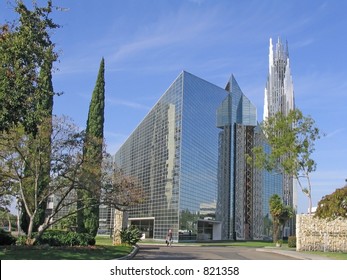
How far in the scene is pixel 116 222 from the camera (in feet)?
104

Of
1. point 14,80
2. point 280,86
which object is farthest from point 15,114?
point 280,86

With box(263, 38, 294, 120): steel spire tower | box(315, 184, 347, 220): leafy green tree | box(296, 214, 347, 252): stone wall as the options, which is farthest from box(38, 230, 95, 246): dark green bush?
box(263, 38, 294, 120): steel spire tower

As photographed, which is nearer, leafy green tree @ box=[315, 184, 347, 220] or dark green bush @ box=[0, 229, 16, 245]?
dark green bush @ box=[0, 229, 16, 245]

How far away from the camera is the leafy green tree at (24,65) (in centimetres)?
1385

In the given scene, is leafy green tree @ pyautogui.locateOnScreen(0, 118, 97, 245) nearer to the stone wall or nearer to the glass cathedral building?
the stone wall

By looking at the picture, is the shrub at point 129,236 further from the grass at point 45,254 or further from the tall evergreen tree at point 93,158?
the grass at point 45,254

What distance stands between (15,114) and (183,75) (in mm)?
45975

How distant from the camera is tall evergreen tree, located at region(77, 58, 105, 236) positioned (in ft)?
81.0

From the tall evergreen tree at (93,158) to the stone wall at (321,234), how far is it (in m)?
15.6

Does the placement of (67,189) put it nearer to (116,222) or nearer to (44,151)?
(44,151)

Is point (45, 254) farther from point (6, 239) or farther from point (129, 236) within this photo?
point (129, 236)

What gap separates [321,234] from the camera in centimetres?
3244

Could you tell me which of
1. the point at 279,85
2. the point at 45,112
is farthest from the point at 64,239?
the point at 279,85

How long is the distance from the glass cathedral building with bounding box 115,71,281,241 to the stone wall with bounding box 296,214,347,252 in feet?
72.6
